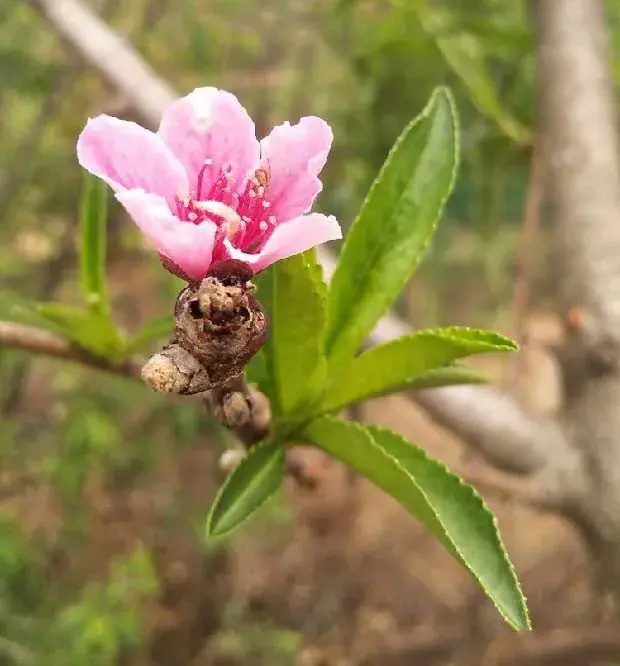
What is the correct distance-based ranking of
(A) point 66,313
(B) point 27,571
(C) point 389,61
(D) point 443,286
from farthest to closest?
(D) point 443,286
(C) point 389,61
(B) point 27,571
(A) point 66,313

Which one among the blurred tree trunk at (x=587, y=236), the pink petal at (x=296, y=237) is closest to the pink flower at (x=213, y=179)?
the pink petal at (x=296, y=237)

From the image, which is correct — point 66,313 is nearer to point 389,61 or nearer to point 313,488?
point 313,488

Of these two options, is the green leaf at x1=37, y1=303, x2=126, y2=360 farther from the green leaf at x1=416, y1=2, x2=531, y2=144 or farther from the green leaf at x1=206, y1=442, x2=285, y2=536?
the green leaf at x1=416, y1=2, x2=531, y2=144

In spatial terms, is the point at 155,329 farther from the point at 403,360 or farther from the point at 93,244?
the point at 403,360

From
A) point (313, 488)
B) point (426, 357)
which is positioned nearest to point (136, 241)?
point (313, 488)

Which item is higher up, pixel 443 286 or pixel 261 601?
pixel 443 286

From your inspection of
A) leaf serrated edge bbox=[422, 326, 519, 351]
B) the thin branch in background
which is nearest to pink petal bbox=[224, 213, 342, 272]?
leaf serrated edge bbox=[422, 326, 519, 351]

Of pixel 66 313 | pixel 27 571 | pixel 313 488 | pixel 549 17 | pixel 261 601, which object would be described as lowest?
pixel 261 601
